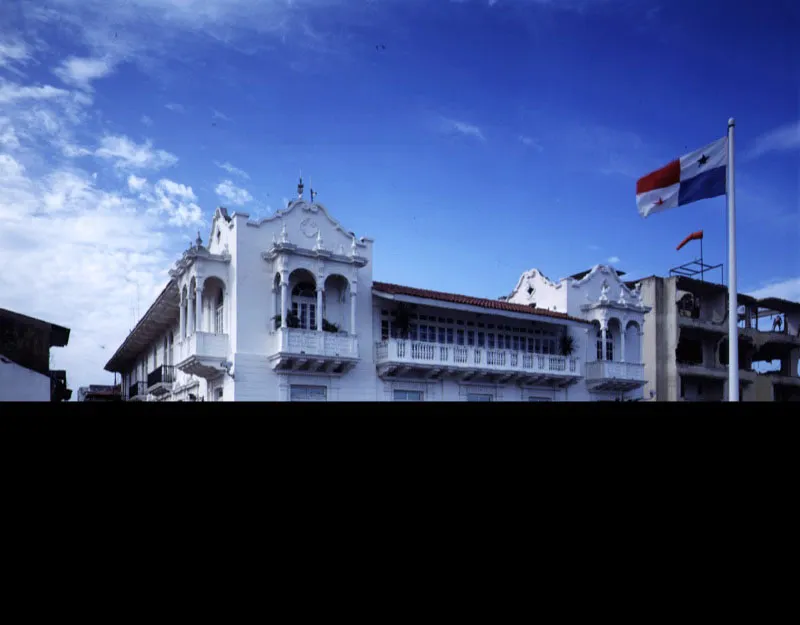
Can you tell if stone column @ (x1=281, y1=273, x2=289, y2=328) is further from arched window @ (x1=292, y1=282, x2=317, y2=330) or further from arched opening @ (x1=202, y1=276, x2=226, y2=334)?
arched opening @ (x1=202, y1=276, x2=226, y2=334)

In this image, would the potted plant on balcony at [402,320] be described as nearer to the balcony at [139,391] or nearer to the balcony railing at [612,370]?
the balcony railing at [612,370]

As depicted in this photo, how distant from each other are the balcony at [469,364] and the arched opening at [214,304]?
5855 mm

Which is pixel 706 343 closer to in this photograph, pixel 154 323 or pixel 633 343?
pixel 633 343

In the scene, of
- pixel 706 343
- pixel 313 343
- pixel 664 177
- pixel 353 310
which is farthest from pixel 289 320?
pixel 706 343

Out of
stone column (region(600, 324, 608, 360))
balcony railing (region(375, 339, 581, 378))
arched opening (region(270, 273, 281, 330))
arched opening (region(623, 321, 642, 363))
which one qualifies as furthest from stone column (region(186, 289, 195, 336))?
arched opening (region(623, 321, 642, 363))

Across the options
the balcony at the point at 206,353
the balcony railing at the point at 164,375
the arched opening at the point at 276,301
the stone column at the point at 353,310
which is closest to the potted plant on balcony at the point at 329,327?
the stone column at the point at 353,310

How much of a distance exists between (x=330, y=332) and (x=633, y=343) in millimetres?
16586

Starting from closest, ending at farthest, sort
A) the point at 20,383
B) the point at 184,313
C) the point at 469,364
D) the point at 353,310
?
1. the point at 20,383
2. the point at 353,310
3. the point at 184,313
4. the point at 469,364

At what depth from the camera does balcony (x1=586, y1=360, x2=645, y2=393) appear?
27281 millimetres

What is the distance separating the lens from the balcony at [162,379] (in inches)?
964

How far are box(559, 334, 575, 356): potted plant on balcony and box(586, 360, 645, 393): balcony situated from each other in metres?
1.29

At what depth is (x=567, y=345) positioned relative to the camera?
88.5 ft
